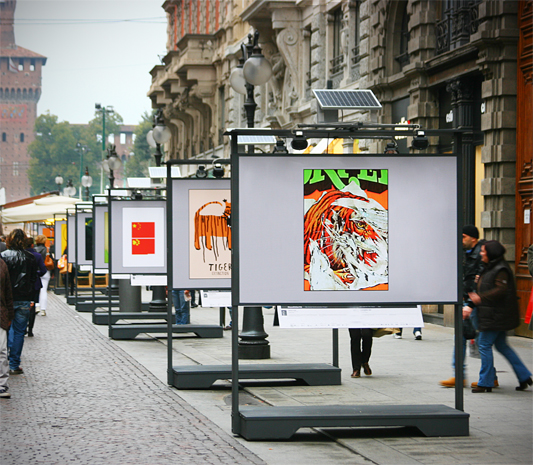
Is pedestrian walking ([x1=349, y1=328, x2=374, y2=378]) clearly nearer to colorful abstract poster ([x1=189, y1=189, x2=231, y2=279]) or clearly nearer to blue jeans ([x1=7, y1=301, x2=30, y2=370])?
colorful abstract poster ([x1=189, y1=189, x2=231, y2=279])

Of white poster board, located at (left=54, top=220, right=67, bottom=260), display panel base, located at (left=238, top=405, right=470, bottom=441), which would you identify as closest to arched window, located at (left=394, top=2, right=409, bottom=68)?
white poster board, located at (left=54, top=220, right=67, bottom=260)

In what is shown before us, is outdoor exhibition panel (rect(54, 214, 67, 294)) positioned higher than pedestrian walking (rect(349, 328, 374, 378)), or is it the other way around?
outdoor exhibition panel (rect(54, 214, 67, 294))

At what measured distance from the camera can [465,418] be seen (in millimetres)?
7730

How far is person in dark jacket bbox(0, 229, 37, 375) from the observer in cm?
1166

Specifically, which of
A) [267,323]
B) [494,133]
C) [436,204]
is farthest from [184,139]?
[436,204]

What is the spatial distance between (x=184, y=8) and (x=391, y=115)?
3219cm

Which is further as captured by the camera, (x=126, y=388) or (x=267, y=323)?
(x=267, y=323)

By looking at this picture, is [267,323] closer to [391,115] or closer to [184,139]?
[391,115]

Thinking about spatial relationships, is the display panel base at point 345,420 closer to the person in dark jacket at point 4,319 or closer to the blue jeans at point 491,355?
the blue jeans at point 491,355

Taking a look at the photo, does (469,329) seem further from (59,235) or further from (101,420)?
(59,235)

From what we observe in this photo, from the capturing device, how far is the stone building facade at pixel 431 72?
629 inches

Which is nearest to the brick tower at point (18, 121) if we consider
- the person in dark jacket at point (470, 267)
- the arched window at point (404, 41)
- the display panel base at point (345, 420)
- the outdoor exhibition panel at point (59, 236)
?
the outdoor exhibition panel at point (59, 236)

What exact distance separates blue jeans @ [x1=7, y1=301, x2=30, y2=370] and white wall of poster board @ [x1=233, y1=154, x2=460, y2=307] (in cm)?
522

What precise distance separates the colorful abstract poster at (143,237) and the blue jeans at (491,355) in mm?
6424
